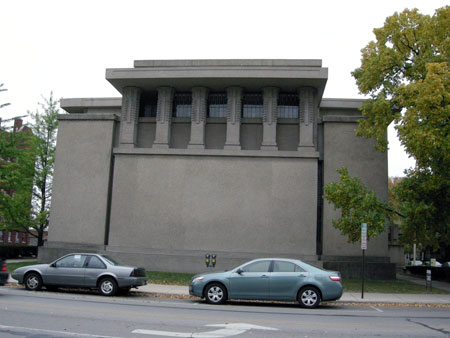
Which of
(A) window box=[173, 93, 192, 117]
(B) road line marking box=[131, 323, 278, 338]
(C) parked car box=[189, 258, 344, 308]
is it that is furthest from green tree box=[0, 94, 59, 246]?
(B) road line marking box=[131, 323, 278, 338]

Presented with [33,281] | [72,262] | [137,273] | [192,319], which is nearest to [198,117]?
[137,273]

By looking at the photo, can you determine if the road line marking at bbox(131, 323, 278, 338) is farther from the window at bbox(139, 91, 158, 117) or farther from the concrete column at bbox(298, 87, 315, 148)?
the window at bbox(139, 91, 158, 117)

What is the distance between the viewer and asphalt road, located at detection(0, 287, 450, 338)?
912cm

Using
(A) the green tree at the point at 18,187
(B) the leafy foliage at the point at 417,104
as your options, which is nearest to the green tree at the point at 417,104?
(B) the leafy foliage at the point at 417,104

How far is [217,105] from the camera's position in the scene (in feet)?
91.6

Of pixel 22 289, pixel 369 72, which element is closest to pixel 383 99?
pixel 369 72

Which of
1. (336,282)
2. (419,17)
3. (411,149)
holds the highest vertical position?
(419,17)

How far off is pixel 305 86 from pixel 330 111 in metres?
3.31

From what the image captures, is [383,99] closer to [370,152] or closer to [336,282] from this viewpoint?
[370,152]

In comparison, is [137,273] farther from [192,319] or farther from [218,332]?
[218,332]

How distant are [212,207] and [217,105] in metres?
6.40

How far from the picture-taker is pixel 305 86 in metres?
26.3

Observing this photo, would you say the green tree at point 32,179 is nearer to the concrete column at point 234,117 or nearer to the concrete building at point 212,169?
the concrete building at point 212,169

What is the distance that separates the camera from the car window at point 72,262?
15641 millimetres
